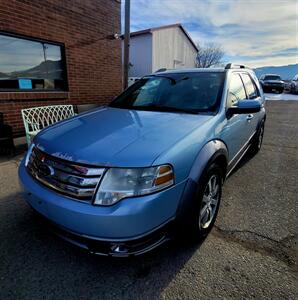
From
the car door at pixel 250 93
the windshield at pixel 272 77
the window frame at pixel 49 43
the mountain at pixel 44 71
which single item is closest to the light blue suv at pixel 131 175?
the car door at pixel 250 93

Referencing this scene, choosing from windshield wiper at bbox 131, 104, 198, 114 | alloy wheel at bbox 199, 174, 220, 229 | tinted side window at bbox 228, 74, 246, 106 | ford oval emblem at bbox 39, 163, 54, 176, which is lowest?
alloy wheel at bbox 199, 174, 220, 229

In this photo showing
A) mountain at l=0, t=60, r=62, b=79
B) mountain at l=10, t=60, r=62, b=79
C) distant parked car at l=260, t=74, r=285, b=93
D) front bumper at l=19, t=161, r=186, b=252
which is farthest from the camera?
distant parked car at l=260, t=74, r=285, b=93

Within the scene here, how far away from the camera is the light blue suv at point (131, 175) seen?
5.68ft

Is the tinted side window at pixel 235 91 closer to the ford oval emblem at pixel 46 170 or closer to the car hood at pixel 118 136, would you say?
the car hood at pixel 118 136

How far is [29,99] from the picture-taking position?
5.79 meters

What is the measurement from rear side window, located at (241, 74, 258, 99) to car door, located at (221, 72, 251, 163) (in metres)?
0.27

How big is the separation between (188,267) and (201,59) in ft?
130

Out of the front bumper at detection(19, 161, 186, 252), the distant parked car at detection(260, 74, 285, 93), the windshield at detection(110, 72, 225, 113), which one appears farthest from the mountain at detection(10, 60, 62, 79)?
the distant parked car at detection(260, 74, 285, 93)

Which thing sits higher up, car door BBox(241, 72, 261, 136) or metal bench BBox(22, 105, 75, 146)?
car door BBox(241, 72, 261, 136)

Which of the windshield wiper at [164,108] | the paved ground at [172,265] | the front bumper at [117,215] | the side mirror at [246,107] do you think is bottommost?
the paved ground at [172,265]

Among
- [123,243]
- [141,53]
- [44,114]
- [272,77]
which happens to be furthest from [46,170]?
[272,77]

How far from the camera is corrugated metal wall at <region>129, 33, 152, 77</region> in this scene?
16469 millimetres

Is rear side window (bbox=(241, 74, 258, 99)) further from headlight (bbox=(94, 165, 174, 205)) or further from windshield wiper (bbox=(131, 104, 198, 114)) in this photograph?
headlight (bbox=(94, 165, 174, 205))

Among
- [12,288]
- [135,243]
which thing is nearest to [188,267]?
[135,243]
